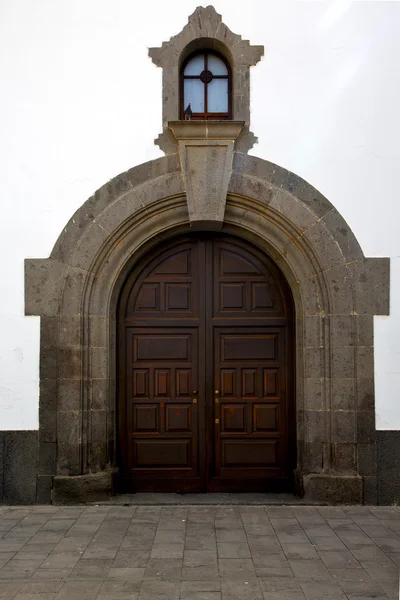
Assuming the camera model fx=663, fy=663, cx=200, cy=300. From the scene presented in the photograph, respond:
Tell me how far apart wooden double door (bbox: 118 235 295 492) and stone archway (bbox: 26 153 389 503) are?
32 centimetres

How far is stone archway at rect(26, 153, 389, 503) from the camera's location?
6.54 m

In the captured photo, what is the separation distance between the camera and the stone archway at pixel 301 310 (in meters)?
6.54

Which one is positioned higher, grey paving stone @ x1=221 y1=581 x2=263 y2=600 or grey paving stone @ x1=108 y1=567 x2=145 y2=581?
grey paving stone @ x1=108 y1=567 x2=145 y2=581

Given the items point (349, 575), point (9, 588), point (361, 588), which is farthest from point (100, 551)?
point (361, 588)

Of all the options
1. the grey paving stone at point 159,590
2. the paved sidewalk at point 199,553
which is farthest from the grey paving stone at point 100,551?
the grey paving stone at point 159,590

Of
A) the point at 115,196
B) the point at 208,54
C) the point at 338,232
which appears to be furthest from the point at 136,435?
the point at 208,54

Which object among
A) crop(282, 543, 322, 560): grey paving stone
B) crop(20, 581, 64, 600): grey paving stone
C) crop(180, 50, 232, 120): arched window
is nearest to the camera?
crop(20, 581, 64, 600): grey paving stone

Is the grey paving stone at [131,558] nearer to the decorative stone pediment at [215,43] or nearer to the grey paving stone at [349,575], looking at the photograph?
the grey paving stone at [349,575]

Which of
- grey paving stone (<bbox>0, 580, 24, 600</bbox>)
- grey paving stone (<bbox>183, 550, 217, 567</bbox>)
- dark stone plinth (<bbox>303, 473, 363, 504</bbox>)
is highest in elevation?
dark stone plinth (<bbox>303, 473, 363, 504</bbox>)

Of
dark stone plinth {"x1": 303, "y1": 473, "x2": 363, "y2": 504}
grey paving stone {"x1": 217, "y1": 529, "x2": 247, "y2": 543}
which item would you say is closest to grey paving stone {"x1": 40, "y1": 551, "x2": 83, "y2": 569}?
grey paving stone {"x1": 217, "y1": 529, "x2": 247, "y2": 543}

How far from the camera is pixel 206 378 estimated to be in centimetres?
702

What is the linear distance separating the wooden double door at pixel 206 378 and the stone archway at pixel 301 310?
0.32 m

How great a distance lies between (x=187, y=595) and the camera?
4.31m

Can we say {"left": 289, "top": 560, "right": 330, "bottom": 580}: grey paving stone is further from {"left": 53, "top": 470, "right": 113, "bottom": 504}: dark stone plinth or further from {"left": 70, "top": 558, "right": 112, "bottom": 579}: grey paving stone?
{"left": 53, "top": 470, "right": 113, "bottom": 504}: dark stone plinth
